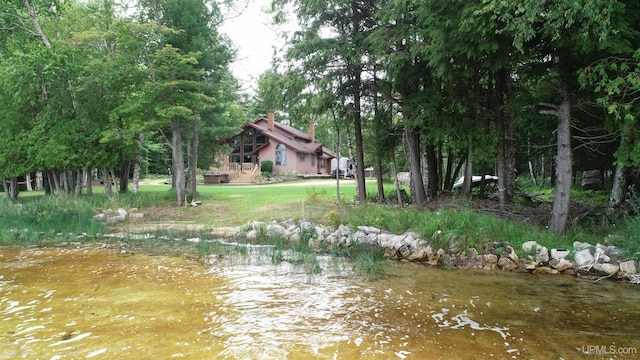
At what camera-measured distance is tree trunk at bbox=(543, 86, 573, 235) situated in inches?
288

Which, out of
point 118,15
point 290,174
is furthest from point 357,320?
point 290,174

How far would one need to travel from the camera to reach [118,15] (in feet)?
55.8

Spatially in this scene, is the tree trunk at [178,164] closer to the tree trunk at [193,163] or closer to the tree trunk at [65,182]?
the tree trunk at [193,163]

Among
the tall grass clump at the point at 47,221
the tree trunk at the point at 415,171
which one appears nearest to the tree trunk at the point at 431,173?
the tree trunk at the point at 415,171

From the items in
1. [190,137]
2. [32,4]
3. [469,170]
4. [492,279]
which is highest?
[32,4]

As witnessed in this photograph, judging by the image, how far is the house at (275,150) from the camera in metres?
36.2

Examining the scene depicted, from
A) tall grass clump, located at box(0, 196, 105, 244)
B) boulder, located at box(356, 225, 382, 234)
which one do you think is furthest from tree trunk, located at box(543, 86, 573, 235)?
tall grass clump, located at box(0, 196, 105, 244)

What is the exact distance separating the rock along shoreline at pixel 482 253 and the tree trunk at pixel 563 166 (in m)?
0.76

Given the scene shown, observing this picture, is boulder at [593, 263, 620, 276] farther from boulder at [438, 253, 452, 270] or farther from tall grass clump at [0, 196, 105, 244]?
tall grass clump at [0, 196, 105, 244]

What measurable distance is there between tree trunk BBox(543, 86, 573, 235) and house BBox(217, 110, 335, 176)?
2851 cm

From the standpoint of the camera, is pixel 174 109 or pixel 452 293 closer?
pixel 452 293

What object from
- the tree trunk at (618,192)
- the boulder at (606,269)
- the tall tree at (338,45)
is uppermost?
the tall tree at (338,45)

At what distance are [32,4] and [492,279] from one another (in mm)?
19422

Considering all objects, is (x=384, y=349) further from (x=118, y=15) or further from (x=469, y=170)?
(x=118, y=15)
